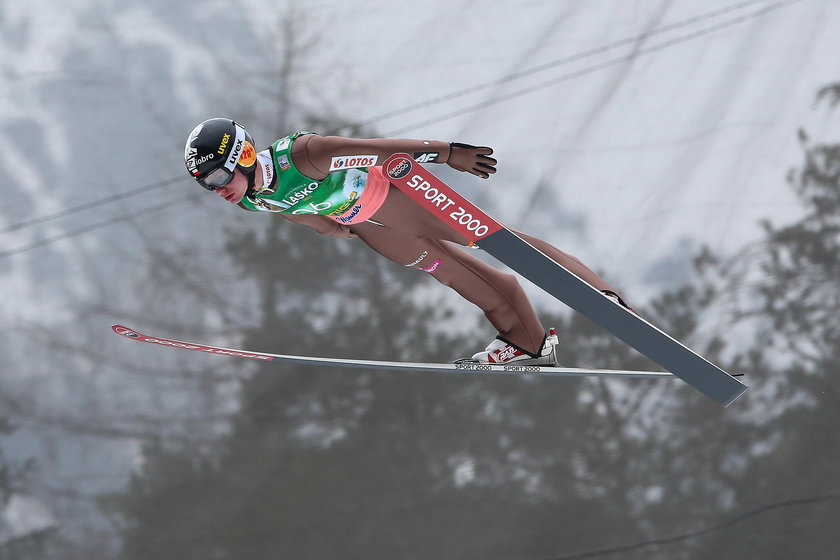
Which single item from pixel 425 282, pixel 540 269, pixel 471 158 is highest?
pixel 425 282

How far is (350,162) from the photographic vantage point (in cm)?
286

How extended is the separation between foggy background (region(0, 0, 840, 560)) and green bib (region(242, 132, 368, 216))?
2.25 m

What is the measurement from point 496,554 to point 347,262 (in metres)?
2.07

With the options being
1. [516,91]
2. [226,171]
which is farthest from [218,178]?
[516,91]

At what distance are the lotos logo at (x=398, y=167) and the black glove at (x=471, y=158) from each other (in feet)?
0.52

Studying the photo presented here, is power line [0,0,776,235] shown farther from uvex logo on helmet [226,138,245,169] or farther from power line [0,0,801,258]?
uvex logo on helmet [226,138,245,169]

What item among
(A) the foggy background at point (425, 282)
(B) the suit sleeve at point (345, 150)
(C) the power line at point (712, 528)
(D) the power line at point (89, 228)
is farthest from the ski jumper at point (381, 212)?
(C) the power line at point (712, 528)

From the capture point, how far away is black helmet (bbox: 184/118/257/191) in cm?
285

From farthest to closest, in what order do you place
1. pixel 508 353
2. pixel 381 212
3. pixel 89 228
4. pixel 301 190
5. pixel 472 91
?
pixel 472 91 < pixel 89 228 < pixel 508 353 < pixel 381 212 < pixel 301 190

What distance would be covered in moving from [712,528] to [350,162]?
387 cm

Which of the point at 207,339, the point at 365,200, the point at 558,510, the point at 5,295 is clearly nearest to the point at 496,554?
the point at 558,510

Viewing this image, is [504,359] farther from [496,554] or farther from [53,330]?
[53,330]

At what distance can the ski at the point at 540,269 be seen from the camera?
117 inches

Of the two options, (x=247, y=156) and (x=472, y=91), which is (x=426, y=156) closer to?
(x=247, y=156)
